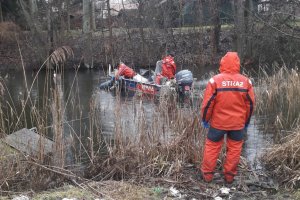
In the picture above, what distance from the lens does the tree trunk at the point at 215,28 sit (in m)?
27.0

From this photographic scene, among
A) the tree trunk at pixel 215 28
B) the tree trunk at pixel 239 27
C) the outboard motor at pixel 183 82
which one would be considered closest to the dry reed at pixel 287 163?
the outboard motor at pixel 183 82

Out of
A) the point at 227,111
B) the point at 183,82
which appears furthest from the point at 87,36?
the point at 227,111

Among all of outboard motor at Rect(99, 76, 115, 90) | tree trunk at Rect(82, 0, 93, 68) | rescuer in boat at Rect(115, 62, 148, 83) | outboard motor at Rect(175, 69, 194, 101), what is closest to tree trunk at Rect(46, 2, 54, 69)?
tree trunk at Rect(82, 0, 93, 68)

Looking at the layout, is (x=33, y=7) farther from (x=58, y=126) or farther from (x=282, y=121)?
(x=58, y=126)

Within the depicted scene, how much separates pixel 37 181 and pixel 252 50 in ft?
66.9

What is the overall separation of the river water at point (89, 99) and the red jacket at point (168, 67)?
107cm

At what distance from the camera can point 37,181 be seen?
6215mm

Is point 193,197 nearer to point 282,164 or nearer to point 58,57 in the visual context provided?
point 282,164

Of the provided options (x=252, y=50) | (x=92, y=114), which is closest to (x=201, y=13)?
(x=252, y=50)

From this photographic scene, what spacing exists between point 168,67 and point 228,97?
954 centimetres

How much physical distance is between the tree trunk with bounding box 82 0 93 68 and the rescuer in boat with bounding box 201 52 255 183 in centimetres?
2048

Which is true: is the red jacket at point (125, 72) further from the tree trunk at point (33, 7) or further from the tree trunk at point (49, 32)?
the tree trunk at point (33, 7)

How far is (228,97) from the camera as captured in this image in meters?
5.97

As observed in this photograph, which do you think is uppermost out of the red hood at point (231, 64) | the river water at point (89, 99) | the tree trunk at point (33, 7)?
the tree trunk at point (33, 7)
